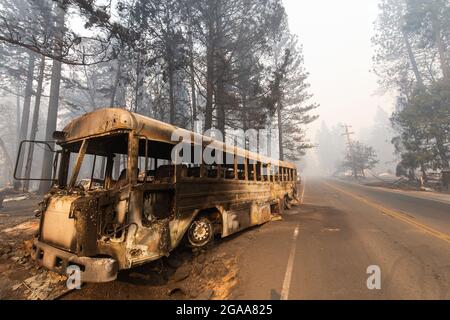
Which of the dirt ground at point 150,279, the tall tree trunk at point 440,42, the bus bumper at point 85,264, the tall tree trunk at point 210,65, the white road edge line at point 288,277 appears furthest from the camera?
the tall tree trunk at point 440,42

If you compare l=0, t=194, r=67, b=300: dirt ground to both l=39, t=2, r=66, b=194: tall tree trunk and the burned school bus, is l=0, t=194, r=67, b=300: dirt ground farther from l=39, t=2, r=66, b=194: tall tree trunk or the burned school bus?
l=39, t=2, r=66, b=194: tall tree trunk

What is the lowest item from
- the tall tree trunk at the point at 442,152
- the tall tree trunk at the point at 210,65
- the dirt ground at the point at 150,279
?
the dirt ground at the point at 150,279

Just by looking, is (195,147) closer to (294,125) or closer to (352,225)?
(352,225)

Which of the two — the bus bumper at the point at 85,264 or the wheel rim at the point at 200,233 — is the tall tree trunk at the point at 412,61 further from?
the bus bumper at the point at 85,264

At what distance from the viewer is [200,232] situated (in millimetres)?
5609

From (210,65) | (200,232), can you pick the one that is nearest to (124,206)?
(200,232)

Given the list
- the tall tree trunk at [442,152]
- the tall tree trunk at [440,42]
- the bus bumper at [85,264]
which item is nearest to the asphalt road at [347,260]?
the bus bumper at [85,264]

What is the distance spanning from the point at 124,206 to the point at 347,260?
15.3ft

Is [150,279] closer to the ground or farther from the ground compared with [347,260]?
closer to the ground

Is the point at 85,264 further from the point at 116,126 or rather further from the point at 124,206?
the point at 116,126

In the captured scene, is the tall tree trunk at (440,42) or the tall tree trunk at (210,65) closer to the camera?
the tall tree trunk at (210,65)

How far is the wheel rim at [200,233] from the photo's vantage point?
5.41 meters

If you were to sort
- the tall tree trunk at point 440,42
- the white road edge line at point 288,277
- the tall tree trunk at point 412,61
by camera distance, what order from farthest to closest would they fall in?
the tall tree trunk at point 412,61 < the tall tree trunk at point 440,42 < the white road edge line at point 288,277
